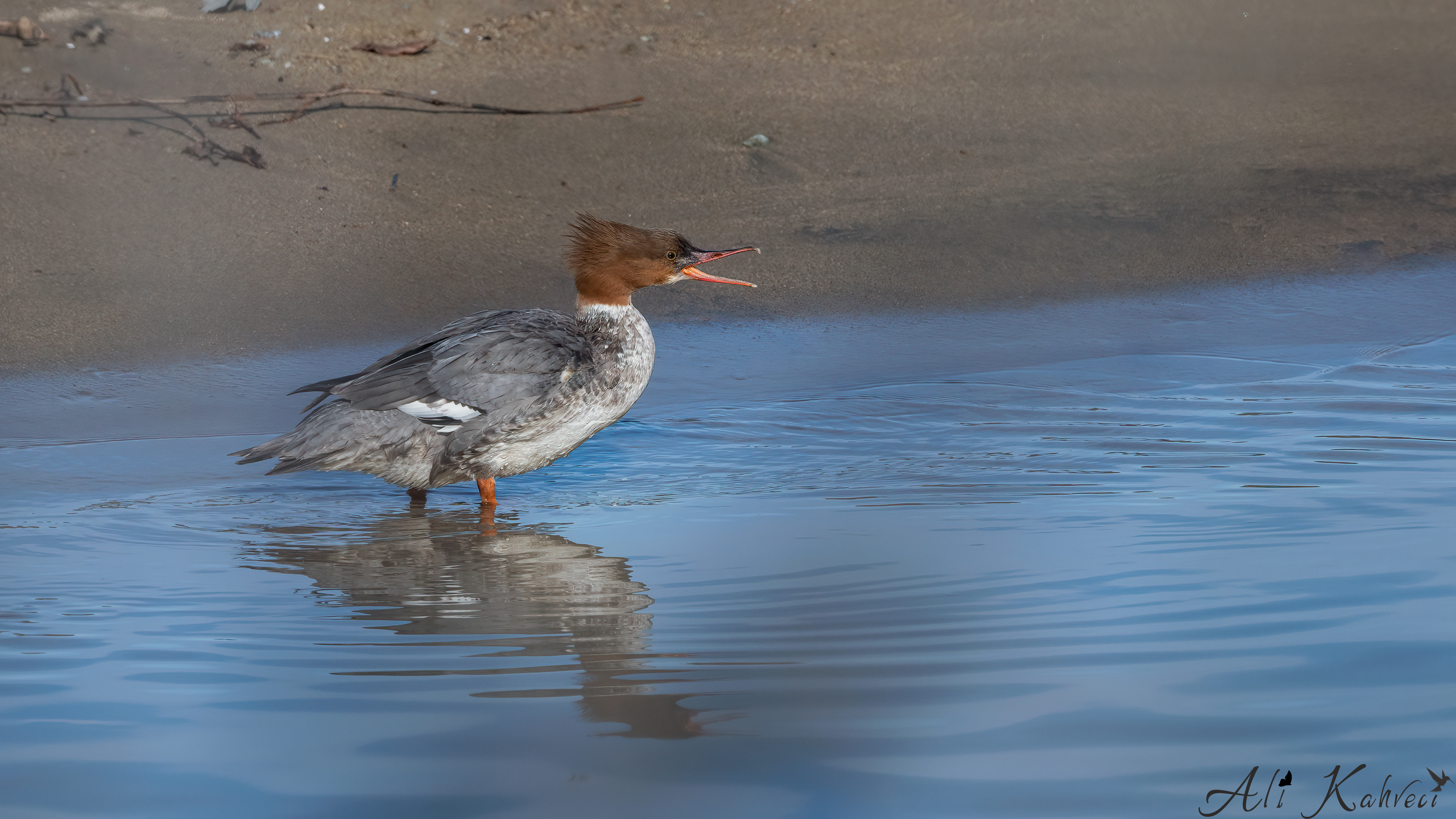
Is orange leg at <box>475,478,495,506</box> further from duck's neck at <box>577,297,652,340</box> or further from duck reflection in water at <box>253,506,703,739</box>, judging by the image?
duck's neck at <box>577,297,652,340</box>

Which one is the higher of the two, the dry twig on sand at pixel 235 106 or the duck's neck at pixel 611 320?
Answer: the dry twig on sand at pixel 235 106

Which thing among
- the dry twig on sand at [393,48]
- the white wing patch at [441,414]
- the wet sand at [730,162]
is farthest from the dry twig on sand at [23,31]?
the white wing patch at [441,414]

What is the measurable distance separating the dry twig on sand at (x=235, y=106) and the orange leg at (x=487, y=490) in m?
4.16

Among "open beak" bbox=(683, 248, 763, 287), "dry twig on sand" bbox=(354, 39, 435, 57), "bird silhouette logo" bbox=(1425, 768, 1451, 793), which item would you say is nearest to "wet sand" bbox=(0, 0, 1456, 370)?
"dry twig on sand" bbox=(354, 39, 435, 57)

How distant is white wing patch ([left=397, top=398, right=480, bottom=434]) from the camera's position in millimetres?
5543

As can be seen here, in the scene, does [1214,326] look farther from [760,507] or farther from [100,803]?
[100,803]

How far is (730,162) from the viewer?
9609mm

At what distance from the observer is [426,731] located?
10.4 ft

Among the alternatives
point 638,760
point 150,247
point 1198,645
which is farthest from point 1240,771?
Answer: point 150,247

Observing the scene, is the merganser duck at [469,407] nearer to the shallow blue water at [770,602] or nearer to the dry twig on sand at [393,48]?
the shallow blue water at [770,602]

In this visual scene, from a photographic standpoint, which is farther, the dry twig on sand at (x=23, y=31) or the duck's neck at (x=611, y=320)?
the dry twig on sand at (x=23, y=31)

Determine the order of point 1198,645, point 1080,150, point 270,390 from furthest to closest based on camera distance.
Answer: point 1080,150 → point 270,390 → point 1198,645

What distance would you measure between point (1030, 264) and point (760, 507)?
155 inches

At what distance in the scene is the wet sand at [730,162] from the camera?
8016 millimetres
